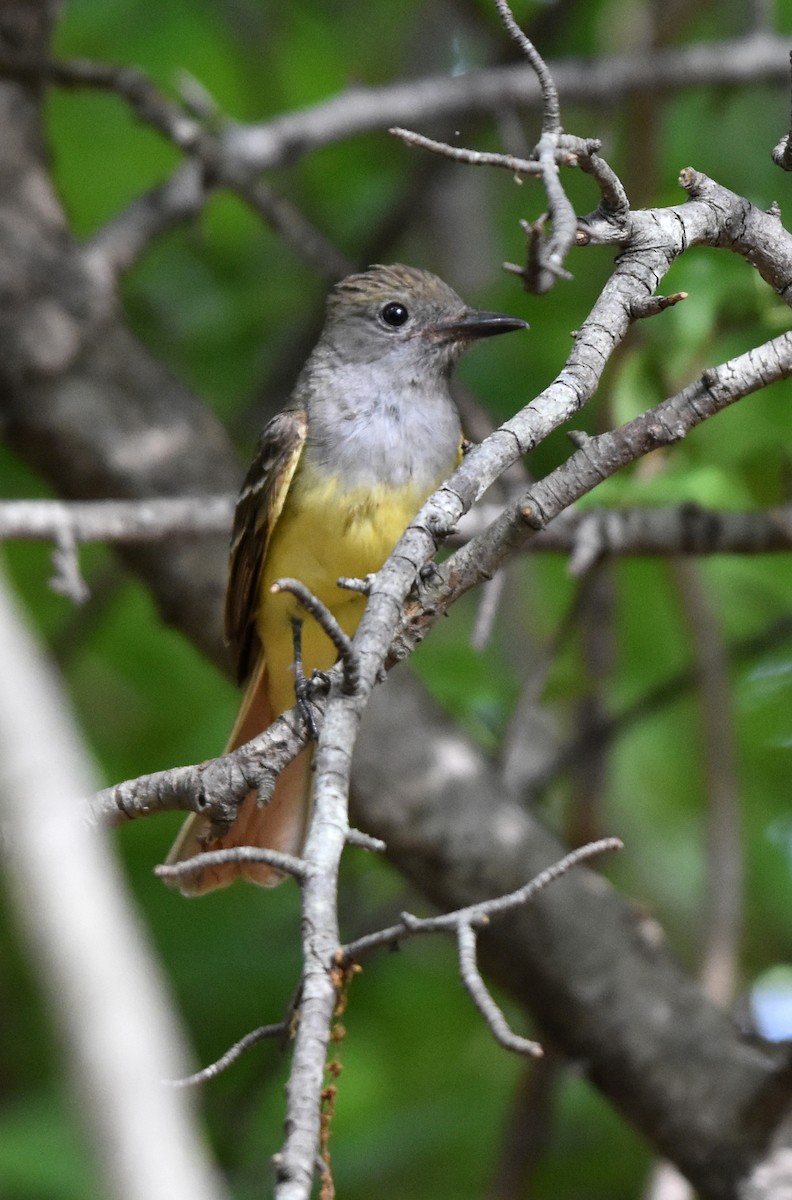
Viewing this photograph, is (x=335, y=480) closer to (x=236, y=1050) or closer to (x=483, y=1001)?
(x=236, y=1050)

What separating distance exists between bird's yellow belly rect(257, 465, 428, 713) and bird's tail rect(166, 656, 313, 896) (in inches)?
11.2

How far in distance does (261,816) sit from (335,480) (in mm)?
1073

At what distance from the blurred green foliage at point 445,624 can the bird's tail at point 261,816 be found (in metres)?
0.65

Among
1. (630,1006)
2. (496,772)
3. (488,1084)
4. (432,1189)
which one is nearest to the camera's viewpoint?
(630,1006)

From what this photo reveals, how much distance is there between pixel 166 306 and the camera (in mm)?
7480

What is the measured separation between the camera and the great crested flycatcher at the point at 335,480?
15.7ft

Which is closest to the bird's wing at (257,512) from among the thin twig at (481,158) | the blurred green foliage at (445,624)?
the blurred green foliage at (445,624)

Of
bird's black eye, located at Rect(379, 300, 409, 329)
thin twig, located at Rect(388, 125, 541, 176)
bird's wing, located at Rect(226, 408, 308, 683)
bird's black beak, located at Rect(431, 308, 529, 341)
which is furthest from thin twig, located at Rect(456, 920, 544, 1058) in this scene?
bird's black eye, located at Rect(379, 300, 409, 329)

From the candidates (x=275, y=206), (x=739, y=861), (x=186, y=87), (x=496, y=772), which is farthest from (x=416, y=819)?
(x=186, y=87)

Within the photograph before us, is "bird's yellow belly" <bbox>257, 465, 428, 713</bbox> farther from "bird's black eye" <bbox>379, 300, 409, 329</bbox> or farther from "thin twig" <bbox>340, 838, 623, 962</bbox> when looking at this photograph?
"thin twig" <bbox>340, 838, 623, 962</bbox>

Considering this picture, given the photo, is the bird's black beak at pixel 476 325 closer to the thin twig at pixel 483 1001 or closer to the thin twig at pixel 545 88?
the thin twig at pixel 545 88

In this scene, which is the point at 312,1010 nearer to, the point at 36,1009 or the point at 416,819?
the point at 416,819

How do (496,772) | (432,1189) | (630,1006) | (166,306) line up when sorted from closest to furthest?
(630,1006) → (496,772) → (432,1189) → (166,306)

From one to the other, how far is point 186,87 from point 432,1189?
13.5 feet
